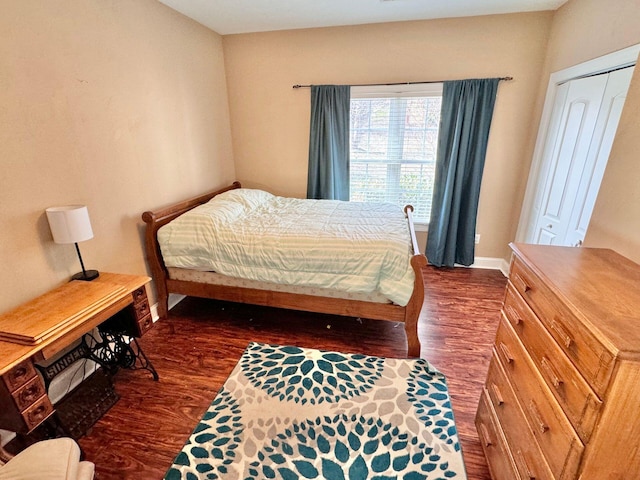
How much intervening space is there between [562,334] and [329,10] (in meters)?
3.21

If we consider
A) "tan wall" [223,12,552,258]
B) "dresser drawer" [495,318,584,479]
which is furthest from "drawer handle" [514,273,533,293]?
"tan wall" [223,12,552,258]

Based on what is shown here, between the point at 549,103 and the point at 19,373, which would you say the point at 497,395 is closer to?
the point at 19,373

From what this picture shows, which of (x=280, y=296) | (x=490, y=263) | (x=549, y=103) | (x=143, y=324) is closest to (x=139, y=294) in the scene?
(x=143, y=324)

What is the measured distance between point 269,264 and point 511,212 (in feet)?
9.68

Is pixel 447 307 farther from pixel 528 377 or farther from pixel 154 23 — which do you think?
pixel 154 23

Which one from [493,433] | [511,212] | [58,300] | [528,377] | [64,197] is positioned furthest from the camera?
[511,212]

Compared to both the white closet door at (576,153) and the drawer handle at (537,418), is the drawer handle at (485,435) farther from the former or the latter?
the white closet door at (576,153)

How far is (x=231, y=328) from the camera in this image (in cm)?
267

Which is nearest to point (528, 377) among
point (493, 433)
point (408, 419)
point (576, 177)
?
point (493, 433)

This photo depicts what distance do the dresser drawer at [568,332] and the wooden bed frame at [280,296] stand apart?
34.4 inches

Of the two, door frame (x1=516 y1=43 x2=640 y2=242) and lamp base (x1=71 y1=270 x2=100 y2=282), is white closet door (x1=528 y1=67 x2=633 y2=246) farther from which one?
lamp base (x1=71 y1=270 x2=100 y2=282)

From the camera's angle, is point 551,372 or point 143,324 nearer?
point 551,372

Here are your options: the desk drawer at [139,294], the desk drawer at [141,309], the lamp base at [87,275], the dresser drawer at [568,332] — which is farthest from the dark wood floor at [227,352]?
the dresser drawer at [568,332]

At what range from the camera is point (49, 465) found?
104 centimetres
